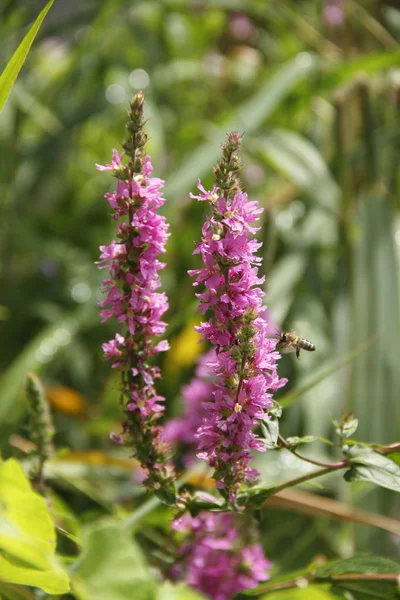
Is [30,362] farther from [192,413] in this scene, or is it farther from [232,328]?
[232,328]

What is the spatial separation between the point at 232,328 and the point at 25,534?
0.50 ft

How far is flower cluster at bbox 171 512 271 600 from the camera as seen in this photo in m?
0.55

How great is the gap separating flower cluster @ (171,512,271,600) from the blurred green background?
0.16 m

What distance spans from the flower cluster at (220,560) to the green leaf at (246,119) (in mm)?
544

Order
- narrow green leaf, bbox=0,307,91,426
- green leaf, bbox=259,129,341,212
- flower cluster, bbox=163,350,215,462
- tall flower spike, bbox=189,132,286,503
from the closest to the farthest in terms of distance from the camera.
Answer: tall flower spike, bbox=189,132,286,503
flower cluster, bbox=163,350,215,462
narrow green leaf, bbox=0,307,91,426
green leaf, bbox=259,129,341,212

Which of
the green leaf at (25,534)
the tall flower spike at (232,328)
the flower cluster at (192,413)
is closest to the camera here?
the green leaf at (25,534)

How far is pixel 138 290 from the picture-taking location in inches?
15.2

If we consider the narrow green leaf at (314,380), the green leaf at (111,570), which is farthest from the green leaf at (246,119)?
the green leaf at (111,570)

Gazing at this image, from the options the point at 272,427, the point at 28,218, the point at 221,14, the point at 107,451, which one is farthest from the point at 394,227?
the point at 221,14

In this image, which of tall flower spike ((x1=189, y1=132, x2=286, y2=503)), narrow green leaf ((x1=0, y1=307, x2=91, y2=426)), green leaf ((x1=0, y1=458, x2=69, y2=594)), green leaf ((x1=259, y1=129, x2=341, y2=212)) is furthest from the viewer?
green leaf ((x1=259, y1=129, x2=341, y2=212))

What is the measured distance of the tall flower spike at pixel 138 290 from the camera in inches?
14.9

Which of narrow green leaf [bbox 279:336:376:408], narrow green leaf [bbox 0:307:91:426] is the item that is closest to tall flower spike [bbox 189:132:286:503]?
narrow green leaf [bbox 279:336:376:408]

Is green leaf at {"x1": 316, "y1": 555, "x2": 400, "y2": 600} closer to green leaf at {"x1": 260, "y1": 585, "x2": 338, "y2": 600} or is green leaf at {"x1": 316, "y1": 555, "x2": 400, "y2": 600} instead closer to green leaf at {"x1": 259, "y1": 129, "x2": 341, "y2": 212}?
green leaf at {"x1": 260, "y1": 585, "x2": 338, "y2": 600}

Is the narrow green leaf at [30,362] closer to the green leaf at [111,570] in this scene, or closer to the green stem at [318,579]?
the green stem at [318,579]
